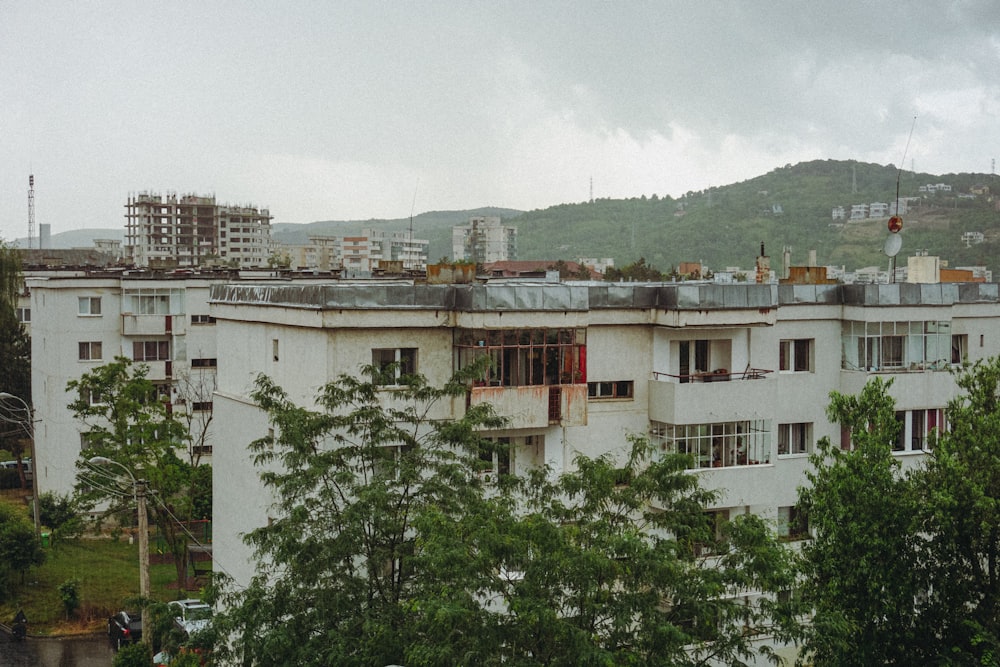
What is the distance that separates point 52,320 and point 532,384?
33580mm

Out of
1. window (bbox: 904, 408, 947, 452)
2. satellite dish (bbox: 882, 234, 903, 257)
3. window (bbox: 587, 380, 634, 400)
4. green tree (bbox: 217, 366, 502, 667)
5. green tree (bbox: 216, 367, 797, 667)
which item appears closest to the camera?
green tree (bbox: 216, 367, 797, 667)

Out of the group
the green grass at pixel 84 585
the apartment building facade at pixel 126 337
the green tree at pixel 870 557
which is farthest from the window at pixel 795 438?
the apartment building facade at pixel 126 337

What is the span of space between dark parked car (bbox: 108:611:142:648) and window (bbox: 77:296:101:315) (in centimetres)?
1840

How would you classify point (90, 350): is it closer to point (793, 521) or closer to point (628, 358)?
point (628, 358)

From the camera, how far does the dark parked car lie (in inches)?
1385

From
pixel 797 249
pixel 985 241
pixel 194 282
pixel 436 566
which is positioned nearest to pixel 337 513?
pixel 436 566

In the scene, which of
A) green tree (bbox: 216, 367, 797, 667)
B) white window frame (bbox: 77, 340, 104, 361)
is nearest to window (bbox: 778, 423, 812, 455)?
green tree (bbox: 216, 367, 797, 667)

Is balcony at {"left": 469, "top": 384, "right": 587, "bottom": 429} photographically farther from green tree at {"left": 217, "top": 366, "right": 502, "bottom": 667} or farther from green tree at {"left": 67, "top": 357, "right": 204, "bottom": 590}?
green tree at {"left": 67, "top": 357, "right": 204, "bottom": 590}

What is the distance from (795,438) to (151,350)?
33.1 m

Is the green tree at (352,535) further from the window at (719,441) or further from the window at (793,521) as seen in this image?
the window at (793,521)

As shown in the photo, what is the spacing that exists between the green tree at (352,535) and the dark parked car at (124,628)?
57.4 feet

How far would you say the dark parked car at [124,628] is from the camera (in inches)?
1385

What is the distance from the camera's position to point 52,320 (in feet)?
164

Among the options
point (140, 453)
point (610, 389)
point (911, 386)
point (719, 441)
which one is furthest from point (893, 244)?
point (140, 453)
